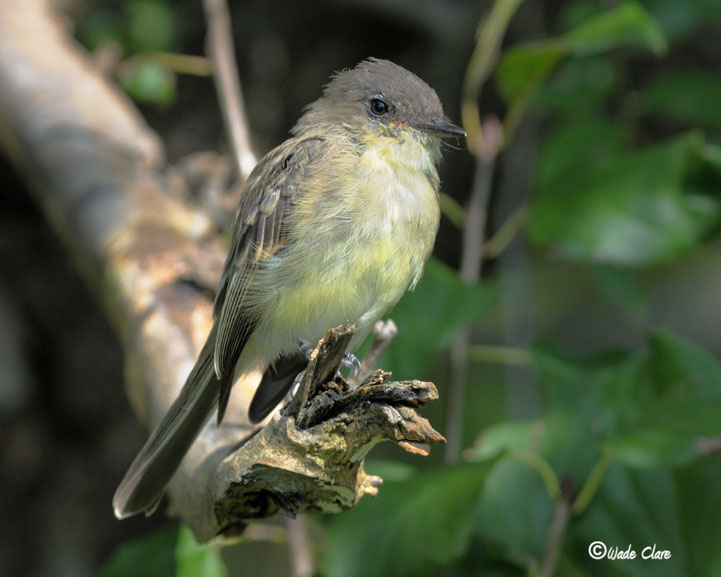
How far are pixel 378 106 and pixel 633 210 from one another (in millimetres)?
978

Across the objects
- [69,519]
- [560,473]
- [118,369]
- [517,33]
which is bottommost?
[69,519]

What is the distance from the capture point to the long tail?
8.14 ft

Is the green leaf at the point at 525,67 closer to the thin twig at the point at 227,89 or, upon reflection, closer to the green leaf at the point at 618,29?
the green leaf at the point at 618,29

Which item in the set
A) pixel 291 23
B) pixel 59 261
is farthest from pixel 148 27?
pixel 59 261

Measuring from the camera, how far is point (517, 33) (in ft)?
16.0

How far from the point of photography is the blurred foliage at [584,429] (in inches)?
92.2

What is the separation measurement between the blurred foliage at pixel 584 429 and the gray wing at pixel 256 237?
1.80ft

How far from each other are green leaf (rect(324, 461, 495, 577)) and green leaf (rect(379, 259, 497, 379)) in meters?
0.40

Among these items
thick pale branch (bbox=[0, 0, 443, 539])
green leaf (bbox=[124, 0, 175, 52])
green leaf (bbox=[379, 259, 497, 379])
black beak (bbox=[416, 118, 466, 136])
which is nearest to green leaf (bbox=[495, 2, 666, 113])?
black beak (bbox=[416, 118, 466, 136])

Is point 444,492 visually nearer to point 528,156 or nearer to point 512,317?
point 512,317

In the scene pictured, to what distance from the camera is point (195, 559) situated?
2.60 metres

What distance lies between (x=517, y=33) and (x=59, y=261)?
2.96 metres

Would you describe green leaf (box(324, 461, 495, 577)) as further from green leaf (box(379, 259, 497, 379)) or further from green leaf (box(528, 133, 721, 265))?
green leaf (box(528, 133, 721, 265))

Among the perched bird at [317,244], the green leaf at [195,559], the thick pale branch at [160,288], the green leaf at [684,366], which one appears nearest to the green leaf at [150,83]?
the thick pale branch at [160,288]
